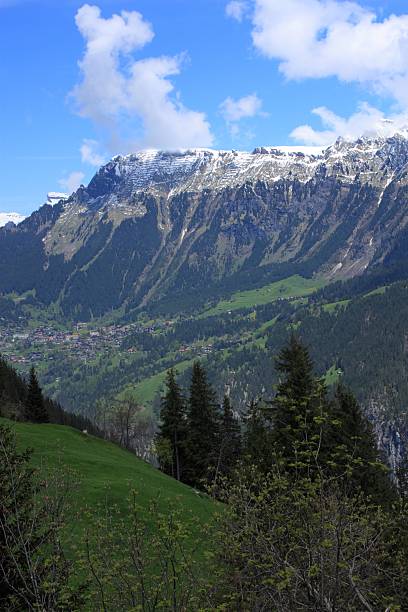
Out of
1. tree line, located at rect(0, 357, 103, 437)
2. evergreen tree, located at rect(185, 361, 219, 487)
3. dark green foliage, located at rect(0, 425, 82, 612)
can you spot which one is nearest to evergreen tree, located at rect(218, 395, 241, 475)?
evergreen tree, located at rect(185, 361, 219, 487)

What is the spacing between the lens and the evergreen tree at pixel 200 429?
241 ft

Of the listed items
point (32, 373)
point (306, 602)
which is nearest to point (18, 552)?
point (306, 602)

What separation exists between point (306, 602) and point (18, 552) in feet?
24.6

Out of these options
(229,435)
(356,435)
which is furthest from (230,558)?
(229,435)

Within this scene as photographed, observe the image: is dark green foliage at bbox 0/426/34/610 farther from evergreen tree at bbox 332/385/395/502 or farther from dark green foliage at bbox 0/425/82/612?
evergreen tree at bbox 332/385/395/502

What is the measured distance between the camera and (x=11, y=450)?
636 inches

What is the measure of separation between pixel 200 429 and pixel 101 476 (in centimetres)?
3320

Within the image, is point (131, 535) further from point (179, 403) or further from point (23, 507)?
point (179, 403)

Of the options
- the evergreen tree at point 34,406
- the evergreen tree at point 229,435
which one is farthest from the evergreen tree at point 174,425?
the evergreen tree at point 34,406

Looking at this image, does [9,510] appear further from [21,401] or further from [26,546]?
[21,401]

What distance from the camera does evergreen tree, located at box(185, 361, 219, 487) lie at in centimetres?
7331

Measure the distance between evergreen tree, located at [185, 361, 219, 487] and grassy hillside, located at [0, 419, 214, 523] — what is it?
13.7 m

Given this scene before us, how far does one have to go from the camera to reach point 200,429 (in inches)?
2943

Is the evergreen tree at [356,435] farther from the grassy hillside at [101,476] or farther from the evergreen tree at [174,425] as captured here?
the evergreen tree at [174,425]
